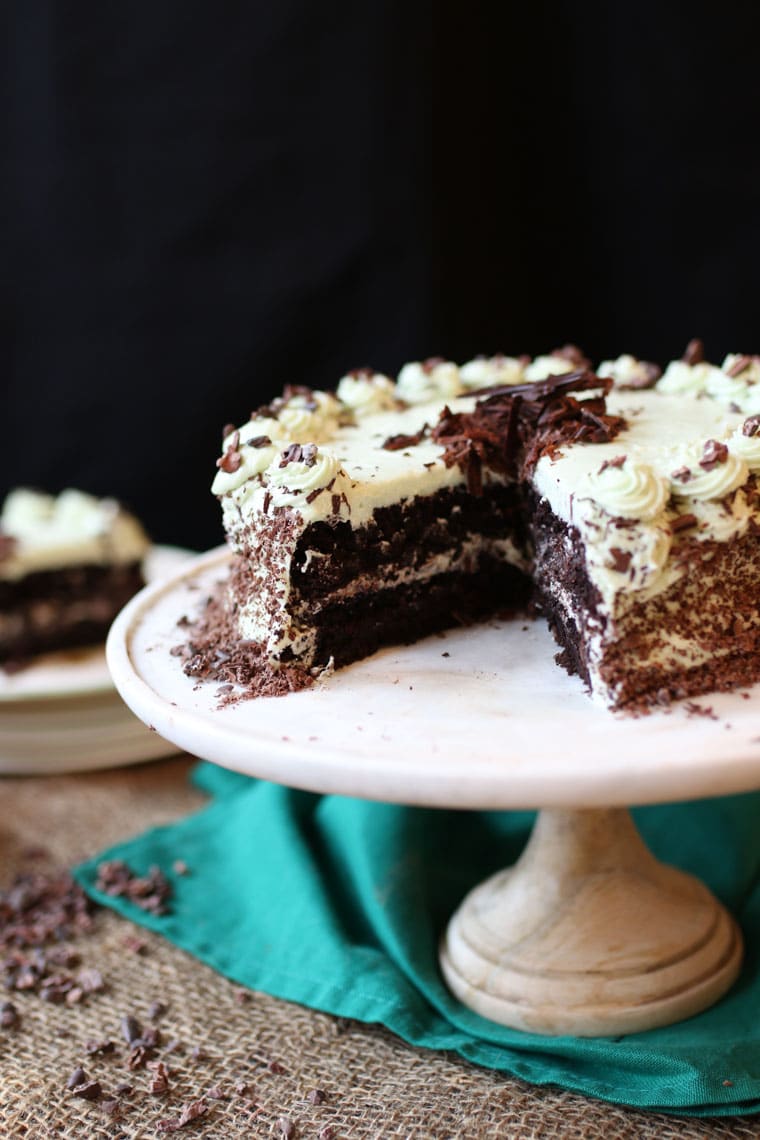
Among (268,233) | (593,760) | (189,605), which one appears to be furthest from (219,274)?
(593,760)

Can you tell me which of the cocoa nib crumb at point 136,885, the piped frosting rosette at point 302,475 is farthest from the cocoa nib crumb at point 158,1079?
the piped frosting rosette at point 302,475

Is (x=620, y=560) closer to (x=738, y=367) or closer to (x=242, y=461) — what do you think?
(x=242, y=461)

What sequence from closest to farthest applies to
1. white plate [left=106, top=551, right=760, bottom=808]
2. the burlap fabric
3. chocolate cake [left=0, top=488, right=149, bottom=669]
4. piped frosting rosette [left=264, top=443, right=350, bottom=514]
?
white plate [left=106, top=551, right=760, bottom=808] < the burlap fabric < piped frosting rosette [left=264, top=443, right=350, bottom=514] < chocolate cake [left=0, top=488, right=149, bottom=669]

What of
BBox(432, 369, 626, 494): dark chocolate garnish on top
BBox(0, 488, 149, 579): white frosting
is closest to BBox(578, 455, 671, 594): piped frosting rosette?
BBox(432, 369, 626, 494): dark chocolate garnish on top

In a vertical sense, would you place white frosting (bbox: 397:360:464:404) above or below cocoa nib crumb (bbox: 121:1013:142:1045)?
above

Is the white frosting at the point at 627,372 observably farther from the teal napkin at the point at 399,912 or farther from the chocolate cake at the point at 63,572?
the chocolate cake at the point at 63,572

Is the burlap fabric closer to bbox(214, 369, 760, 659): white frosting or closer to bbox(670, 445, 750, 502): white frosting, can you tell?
bbox(214, 369, 760, 659): white frosting

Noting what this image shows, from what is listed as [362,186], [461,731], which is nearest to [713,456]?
[461,731]
